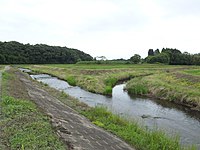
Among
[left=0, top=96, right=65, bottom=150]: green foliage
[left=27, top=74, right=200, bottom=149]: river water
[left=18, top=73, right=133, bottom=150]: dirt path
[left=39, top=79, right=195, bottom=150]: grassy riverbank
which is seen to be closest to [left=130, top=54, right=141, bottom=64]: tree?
[left=27, top=74, right=200, bottom=149]: river water

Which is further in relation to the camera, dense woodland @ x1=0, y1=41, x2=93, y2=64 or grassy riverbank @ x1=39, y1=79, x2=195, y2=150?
dense woodland @ x1=0, y1=41, x2=93, y2=64

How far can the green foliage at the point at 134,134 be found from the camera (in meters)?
11.3

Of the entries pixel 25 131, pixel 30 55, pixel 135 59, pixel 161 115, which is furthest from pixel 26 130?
pixel 30 55

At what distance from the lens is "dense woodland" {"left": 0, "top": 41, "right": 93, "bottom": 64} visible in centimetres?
11444

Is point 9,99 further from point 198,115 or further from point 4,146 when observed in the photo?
point 198,115

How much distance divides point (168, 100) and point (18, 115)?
1735 cm

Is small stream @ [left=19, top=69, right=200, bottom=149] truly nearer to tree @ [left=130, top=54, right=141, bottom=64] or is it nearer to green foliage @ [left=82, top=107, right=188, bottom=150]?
green foliage @ [left=82, top=107, right=188, bottom=150]

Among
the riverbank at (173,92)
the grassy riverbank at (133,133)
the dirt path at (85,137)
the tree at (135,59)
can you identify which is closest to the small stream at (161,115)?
the riverbank at (173,92)

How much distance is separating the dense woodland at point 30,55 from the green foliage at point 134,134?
102 m

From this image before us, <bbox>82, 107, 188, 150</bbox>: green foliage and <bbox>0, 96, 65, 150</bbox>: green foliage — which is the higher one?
<bbox>0, 96, 65, 150</bbox>: green foliage

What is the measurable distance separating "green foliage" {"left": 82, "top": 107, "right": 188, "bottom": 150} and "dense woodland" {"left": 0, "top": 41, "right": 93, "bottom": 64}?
334 feet

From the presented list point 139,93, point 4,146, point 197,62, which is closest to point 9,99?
point 4,146

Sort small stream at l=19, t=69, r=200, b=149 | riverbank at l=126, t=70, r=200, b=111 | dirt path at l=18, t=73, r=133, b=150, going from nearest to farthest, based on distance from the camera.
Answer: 1. dirt path at l=18, t=73, r=133, b=150
2. small stream at l=19, t=69, r=200, b=149
3. riverbank at l=126, t=70, r=200, b=111

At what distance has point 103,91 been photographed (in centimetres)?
3016
